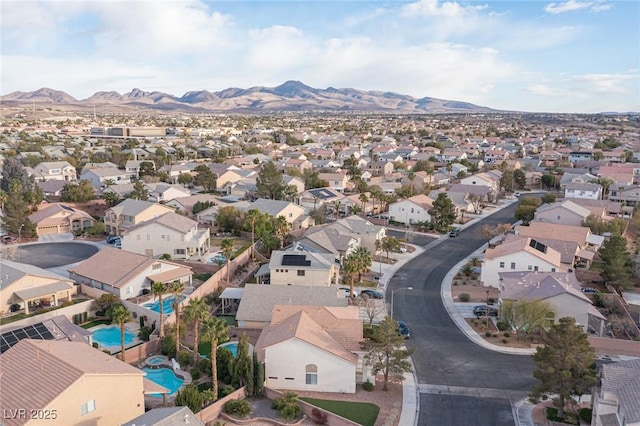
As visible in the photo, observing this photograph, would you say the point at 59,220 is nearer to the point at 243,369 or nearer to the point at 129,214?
the point at 129,214

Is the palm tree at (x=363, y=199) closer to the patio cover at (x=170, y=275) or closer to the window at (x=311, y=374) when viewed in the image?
the patio cover at (x=170, y=275)

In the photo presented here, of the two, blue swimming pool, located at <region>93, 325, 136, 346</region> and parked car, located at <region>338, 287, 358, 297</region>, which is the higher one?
parked car, located at <region>338, 287, 358, 297</region>

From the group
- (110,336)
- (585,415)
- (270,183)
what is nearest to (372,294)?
(585,415)

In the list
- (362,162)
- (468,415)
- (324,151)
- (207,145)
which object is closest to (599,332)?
(468,415)

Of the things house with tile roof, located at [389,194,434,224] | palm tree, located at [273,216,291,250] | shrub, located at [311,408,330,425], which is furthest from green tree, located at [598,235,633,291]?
shrub, located at [311,408,330,425]

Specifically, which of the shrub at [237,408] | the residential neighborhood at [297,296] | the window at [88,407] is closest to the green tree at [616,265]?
the residential neighborhood at [297,296]

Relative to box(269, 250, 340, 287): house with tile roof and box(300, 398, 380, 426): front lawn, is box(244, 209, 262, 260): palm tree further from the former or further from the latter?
box(300, 398, 380, 426): front lawn
